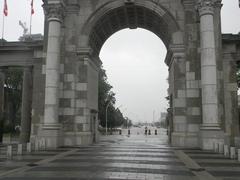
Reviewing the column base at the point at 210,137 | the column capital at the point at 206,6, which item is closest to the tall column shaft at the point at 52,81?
the column base at the point at 210,137

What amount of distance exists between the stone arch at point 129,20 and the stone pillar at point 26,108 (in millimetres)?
6431

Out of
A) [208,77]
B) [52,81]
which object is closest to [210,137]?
[208,77]

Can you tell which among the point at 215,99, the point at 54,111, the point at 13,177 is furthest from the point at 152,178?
the point at 54,111

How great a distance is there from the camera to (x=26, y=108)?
28.6 meters

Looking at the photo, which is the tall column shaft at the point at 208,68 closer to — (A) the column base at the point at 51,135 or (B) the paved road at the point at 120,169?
(B) the paved road at the point at 120,169

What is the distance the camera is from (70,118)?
24.9 meters

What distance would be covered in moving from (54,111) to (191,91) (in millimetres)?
9961

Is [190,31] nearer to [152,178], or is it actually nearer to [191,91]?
[191,91]

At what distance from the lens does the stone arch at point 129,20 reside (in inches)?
980

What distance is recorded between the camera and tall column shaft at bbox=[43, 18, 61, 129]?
2319 cm

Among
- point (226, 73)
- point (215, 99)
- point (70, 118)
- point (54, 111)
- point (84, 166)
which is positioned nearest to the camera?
point (84, 166)

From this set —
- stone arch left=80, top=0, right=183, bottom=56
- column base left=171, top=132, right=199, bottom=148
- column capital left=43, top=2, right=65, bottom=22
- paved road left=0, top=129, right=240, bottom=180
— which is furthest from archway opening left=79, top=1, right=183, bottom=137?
paved road left=0, top=129, right=240, bottom=180

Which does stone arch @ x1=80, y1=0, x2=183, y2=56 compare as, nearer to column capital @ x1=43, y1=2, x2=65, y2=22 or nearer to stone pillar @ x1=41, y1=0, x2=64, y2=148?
column capital @ x1=43, y1=2, x2=65, y2=22

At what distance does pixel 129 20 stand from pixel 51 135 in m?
12.3
